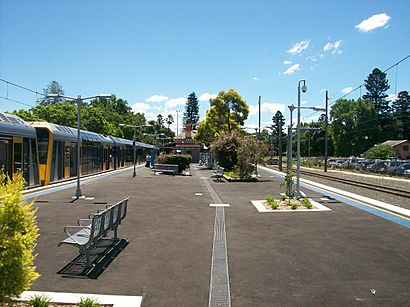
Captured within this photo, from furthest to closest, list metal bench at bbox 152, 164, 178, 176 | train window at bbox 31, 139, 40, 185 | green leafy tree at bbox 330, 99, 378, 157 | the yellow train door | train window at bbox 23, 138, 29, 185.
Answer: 1. green leafy tree at bbox 330, 99, 378, 157
2. metal bench at bbox 152, 164, 178, 176
3. train window at bbox 31, 139, 40, 185
4. train window at bbox 23, 138, 29, 185
5. the yellow train door

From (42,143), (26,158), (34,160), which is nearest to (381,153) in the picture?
(42,143)

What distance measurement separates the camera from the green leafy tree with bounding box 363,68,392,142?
82.7m

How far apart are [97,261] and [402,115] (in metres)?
91.4

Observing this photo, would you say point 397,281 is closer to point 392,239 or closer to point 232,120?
point 392,239

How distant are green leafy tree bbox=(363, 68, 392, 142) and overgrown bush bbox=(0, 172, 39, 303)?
87550mm

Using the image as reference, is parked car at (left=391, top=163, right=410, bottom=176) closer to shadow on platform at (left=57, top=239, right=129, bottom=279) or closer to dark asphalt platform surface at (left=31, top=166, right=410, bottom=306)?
dark asphalt platform surface at (left=31, top=166, right=410, bottom=306)

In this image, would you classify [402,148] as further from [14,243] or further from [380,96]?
[14,243]

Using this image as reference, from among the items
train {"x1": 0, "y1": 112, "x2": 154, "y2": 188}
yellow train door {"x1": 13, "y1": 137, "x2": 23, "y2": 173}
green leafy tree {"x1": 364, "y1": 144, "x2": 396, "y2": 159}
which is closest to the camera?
train {"x1": 0, "y1": 112, "x2": 154, "y2": 188}

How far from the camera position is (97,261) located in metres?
7.00

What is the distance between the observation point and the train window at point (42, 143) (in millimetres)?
19438

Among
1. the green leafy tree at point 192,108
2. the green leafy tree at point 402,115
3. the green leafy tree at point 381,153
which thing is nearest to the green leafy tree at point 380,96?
the green leafy tree at point 402,115

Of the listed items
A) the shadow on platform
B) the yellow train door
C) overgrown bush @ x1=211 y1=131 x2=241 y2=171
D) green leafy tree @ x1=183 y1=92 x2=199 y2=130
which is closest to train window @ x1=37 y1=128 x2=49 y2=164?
the yellow train door

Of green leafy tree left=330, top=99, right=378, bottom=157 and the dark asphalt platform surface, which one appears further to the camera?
green leafy tree left=330, top=99, right=378, bottom=157

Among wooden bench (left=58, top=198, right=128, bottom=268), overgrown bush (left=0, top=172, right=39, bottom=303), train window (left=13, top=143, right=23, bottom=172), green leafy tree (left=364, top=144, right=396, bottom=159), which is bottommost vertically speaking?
wooden bench (left=58, top=198, right=128, bottom=268)
